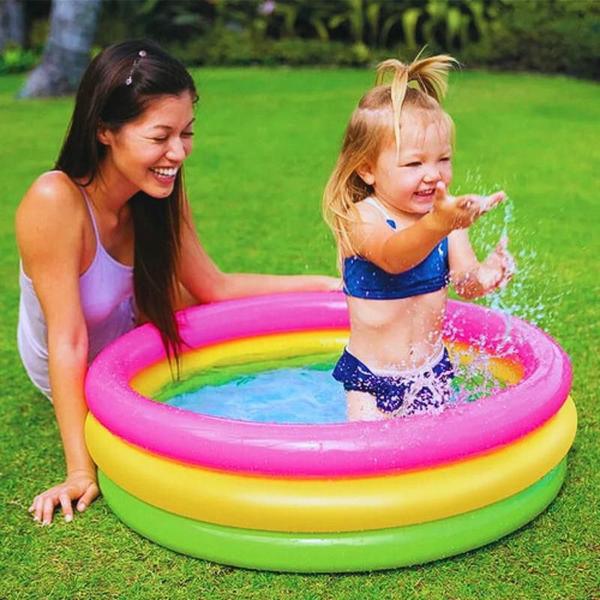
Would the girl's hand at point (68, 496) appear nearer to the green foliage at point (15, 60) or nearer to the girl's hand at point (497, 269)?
the girl's hand at point (497, 269)

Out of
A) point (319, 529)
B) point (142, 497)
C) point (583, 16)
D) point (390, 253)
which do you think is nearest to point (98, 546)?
point (142, 497)

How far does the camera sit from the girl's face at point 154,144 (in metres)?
3.37

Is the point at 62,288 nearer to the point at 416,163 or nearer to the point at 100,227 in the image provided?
the point at 100,227

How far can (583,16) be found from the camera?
14.6 m

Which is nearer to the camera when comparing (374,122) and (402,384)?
(374,122)

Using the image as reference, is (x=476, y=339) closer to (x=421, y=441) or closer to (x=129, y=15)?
(x=421, y=441)

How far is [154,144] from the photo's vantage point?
3.40 meters

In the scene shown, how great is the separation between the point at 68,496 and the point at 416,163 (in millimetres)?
1516

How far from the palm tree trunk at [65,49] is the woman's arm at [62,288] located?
918 cm

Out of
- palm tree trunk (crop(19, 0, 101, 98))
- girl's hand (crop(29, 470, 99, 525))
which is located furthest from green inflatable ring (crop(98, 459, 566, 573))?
palm tree trunk (crop(19, 0, 101, 98))

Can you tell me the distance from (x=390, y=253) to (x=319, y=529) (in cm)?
84

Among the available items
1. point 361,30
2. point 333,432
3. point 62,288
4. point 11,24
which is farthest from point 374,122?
point 11,24

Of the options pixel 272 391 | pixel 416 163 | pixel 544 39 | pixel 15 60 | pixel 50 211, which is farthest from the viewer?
pixel 15 60

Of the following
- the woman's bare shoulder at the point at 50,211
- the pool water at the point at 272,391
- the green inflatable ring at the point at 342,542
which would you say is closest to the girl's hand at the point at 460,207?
the green inflatable ring at the point at 342,542
